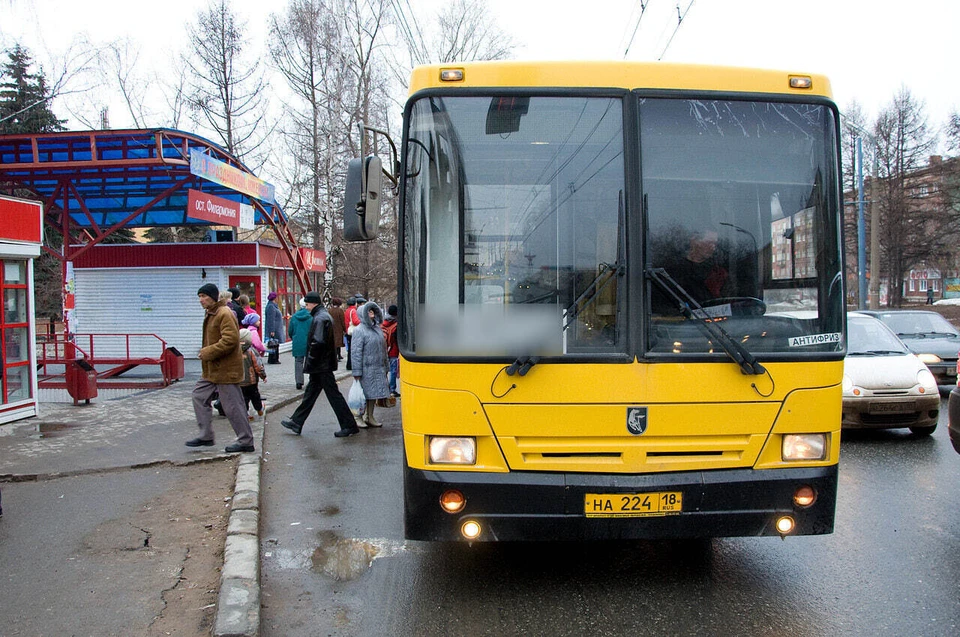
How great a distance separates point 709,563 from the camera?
16.9ft

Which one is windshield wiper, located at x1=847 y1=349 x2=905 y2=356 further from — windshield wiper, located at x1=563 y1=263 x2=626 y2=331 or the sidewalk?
the sidewalk

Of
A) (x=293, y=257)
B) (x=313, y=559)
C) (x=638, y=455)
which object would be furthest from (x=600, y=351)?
→ (x=293, y=257)

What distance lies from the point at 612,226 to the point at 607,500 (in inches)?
59.1

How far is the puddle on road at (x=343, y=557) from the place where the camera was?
16.7 ft

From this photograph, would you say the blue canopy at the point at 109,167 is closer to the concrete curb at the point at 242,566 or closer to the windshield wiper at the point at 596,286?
the concrete curb at the point at 242,566

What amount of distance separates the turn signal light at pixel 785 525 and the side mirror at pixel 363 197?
2.90 m

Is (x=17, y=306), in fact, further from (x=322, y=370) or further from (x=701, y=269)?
(x=701, y=269)

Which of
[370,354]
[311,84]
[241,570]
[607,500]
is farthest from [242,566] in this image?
[311,84]

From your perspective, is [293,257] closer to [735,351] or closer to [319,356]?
[319,356]

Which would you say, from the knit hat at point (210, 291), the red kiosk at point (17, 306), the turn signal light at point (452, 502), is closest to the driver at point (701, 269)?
the turn signal light at point (452, 502)

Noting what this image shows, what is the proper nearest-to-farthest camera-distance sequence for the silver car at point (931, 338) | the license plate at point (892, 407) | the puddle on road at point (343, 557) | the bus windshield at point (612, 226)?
the bus windshield at point (612, 226)
the puddle on road at point (343, 557)
the license plate at point (892, 407)
the silver car at point (931, 338)

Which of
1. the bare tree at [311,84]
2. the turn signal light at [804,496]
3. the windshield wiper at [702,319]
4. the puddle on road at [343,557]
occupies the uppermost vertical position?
the bare tree at [311,84]

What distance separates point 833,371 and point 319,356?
21.1 feet

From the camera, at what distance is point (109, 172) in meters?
17.0
